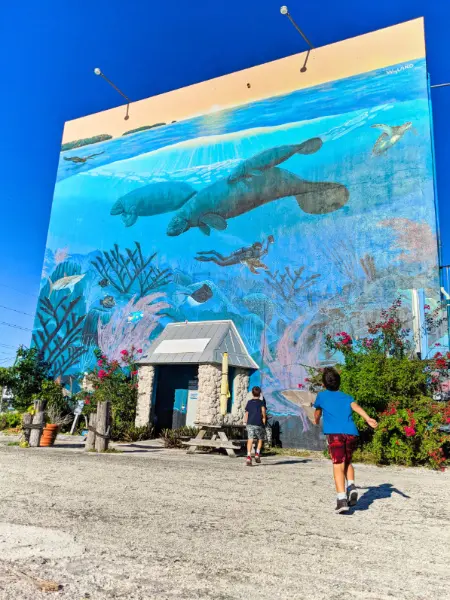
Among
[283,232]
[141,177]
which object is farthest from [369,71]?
[141,177]

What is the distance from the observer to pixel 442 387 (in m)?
13.5

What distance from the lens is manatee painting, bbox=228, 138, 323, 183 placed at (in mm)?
18598

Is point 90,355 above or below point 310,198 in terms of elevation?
below

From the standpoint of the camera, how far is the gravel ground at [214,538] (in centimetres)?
307

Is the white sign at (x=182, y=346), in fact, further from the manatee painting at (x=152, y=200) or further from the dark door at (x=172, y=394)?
the manatee painting at (x=152, y=200)

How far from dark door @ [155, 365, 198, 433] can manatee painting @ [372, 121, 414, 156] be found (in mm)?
10569

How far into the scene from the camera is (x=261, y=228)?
730 inches

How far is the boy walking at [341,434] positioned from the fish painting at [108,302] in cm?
1641

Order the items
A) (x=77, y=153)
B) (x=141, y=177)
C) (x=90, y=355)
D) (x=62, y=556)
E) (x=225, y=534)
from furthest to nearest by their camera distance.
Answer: (x=77, y=153) < (x=141, y=177) < (x=90, y=355) < (x=225, y=534) < (x=62, y=556)

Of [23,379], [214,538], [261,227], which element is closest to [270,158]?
[261,227]

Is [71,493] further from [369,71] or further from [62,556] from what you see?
[369,71]

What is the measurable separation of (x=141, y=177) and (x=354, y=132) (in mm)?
10231

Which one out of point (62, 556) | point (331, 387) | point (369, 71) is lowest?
point (62, 556)
